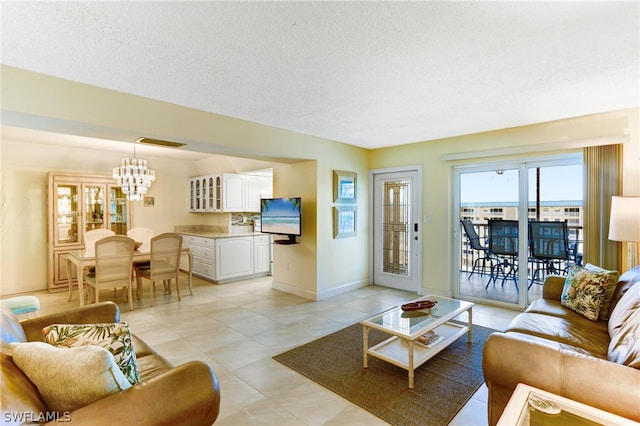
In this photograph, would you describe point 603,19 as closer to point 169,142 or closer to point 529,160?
point 529,160

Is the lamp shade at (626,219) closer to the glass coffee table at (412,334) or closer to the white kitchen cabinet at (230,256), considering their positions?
the glass coffee table at (412,334)

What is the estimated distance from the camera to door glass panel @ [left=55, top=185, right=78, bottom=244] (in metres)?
5.55

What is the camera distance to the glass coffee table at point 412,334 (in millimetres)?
2424

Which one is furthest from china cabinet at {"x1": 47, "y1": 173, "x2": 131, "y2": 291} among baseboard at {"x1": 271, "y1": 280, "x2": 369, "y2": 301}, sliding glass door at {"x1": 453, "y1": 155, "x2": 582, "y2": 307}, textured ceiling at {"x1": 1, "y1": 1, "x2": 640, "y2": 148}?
sliding glass door at {"x1": 453, "y1": 155, "x2": 582, "y2": 307}

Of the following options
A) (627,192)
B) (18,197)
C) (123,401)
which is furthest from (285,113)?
(18,197)

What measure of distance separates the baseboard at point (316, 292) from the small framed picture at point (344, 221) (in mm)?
859

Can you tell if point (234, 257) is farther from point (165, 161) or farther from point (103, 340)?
point (103, 340)

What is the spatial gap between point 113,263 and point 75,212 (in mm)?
2451

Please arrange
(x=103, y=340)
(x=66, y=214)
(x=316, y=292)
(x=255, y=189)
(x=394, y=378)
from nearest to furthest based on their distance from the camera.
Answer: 1. (x=103, y=340)
2. (x=394, y=378)
3. (x=316, y=292)
4. (x=66, y=214)
5. (x=255, y=189)

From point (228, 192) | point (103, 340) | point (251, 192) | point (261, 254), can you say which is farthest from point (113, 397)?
point (251, 192)

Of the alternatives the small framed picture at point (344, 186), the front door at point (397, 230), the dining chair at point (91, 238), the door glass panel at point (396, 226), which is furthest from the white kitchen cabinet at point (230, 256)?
the door glass panel at point (396, 226)

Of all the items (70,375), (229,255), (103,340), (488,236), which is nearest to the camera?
(70,375)

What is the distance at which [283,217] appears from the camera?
16.0 ft

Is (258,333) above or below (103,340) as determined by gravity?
below
